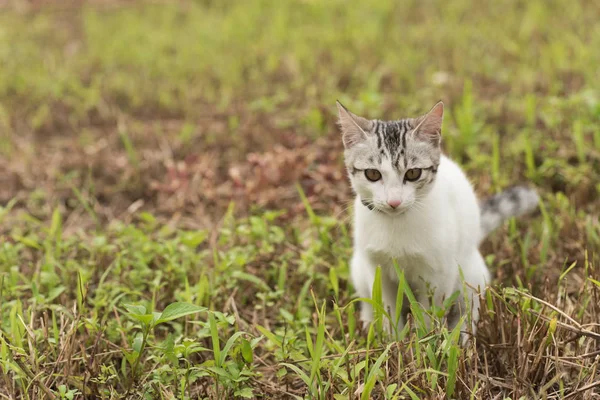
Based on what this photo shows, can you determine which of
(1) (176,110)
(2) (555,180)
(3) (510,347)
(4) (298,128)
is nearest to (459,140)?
(2) (555,180)

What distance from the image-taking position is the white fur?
2533 millimetres

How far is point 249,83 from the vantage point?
5656mm

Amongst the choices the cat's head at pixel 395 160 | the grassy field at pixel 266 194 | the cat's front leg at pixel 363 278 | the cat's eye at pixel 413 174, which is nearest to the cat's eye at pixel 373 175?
the cat's head at pixel 395 160

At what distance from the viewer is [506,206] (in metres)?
3.28

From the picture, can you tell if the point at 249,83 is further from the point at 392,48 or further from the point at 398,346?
the point at 398,346

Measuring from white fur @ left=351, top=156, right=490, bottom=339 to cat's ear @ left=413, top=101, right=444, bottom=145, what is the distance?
0.19 m

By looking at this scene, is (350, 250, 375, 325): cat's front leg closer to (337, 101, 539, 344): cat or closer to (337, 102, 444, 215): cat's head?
(337, 101, 539, 344): cat

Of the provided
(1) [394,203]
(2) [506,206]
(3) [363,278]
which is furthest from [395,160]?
(2) [506,206]

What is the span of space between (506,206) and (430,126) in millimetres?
964

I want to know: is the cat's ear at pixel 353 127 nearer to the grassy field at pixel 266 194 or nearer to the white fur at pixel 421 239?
the white fur at pixel 421 239

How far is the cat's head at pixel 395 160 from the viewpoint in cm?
248

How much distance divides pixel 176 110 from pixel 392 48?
7.14ft

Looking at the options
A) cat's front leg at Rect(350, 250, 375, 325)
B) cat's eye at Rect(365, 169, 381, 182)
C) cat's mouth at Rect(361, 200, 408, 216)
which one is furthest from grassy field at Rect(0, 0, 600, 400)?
cat's eye at Rect(365, 169, 381, 182)

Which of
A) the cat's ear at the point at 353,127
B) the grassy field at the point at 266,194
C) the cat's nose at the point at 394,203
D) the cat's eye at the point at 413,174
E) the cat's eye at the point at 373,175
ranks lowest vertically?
the grassy field at the point at 266,194
